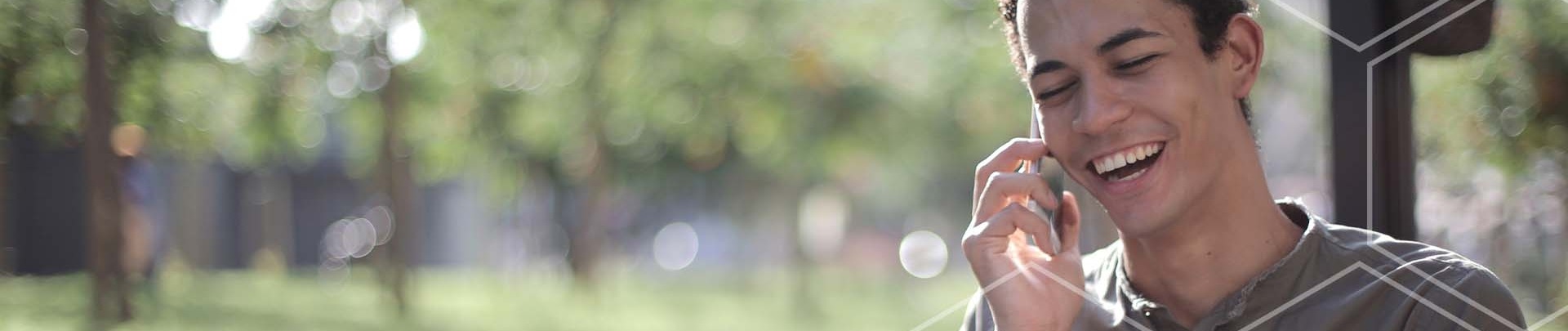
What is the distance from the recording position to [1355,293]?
3.71 feet

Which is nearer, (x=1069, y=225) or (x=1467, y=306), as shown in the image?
(x=1467, y=306)

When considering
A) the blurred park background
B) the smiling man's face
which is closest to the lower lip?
the smiling man's face

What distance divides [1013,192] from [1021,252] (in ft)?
0.18

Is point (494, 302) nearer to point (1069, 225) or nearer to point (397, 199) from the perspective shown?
point (397, 199)

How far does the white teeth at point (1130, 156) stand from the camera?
1162 mm

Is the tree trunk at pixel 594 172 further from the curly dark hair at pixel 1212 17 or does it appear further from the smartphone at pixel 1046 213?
the curly dark hair at pixel 1212 17

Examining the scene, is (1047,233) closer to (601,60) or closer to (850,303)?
(601,60)

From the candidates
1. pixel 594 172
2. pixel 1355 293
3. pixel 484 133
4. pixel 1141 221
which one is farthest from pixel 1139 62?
pixel 594 172

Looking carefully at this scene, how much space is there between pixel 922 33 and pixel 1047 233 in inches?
171

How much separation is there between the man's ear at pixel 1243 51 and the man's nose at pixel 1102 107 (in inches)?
4.7

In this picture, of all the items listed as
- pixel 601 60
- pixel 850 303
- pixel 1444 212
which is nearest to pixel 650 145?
pixel 601 60

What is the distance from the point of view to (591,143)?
14.9 feet

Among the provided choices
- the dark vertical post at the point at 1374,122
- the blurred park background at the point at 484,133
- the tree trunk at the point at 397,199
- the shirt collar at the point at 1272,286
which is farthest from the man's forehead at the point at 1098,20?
the tree trunk at the point at 397,199

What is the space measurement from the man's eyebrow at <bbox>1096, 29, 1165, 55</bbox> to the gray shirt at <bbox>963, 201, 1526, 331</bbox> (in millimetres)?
218
